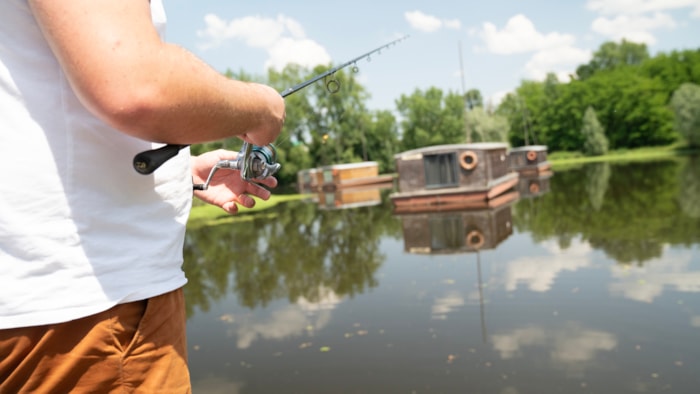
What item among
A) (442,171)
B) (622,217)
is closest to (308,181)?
(442,171)

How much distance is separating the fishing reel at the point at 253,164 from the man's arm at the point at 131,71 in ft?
1.82

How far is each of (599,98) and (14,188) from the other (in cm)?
7426

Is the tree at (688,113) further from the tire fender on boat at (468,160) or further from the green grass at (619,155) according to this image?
the tire fender on boat at (468,160)

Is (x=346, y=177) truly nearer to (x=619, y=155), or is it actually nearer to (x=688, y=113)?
(x=688, y=113)

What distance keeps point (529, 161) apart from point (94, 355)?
4371cm

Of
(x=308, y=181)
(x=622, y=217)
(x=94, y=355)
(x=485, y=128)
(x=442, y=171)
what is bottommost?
(x=622, y=217)

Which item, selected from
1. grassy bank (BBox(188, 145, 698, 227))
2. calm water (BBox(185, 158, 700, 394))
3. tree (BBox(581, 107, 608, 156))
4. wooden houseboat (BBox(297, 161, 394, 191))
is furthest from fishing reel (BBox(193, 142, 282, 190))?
tree (BBox(581, 107, 608, 156))

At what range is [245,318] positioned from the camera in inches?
319

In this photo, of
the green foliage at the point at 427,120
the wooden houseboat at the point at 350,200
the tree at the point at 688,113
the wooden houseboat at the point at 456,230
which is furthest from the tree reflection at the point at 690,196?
the green foliage at the point at 427,120

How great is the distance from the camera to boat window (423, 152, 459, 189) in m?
23.9

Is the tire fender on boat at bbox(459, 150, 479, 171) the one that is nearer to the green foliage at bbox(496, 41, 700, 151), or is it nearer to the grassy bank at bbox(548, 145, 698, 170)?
the grassy bank at bbox(548, 145, 698, 170)

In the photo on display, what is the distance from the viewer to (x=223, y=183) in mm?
2100

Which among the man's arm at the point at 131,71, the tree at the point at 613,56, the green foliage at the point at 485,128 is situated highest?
the tree at the point at 613,56

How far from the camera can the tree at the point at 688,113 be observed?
55412 mm
